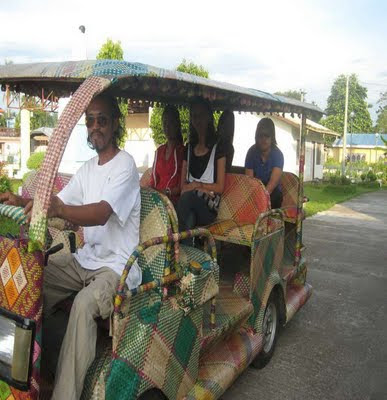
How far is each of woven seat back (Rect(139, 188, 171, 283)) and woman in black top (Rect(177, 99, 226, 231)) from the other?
117 cm

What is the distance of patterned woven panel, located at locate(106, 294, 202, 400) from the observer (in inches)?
95.2

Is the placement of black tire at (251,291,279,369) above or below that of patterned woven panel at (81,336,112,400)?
below

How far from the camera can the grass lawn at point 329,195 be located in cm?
1600

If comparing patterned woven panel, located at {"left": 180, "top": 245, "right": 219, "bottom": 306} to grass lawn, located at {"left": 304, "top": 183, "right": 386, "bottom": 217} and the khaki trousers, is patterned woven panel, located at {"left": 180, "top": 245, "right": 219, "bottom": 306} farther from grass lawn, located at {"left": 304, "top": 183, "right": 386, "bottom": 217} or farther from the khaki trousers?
grass lawn, located at {"left": 304, "top": 183, "right": 386, "bottom": 217}

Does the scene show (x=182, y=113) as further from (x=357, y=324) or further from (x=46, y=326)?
(x=46, y=326)

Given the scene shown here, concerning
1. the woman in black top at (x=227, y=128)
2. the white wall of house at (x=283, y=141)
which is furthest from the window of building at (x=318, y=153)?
the woman in black top at (x=227, y=128)

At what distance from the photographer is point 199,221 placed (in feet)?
14.6

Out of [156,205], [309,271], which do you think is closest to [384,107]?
[309,271]

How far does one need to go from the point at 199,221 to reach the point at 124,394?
2217mm

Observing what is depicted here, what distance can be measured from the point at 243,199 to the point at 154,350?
93.9 inches

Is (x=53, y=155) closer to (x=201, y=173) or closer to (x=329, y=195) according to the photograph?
(x=201, y=173)

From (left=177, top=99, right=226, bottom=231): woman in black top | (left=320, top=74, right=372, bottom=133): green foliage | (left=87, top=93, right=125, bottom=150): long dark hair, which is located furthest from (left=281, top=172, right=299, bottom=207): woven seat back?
(left=320, top=74, right=372, bottom=133): green foliage

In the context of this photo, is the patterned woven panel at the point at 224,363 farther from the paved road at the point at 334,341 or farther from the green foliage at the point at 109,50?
the green foliage at the point at 109,50

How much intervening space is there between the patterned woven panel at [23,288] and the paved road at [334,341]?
6.77ft
